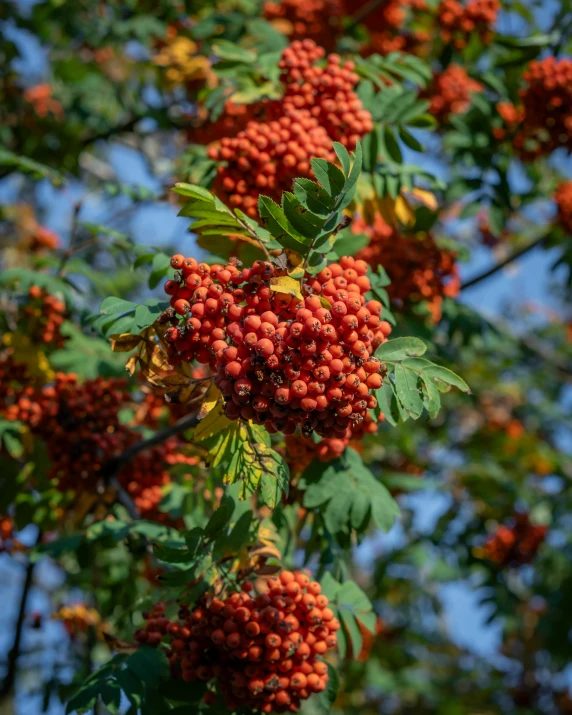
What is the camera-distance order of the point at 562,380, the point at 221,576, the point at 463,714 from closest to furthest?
the point at 221,576, the point at 463,714, the point at 562,380

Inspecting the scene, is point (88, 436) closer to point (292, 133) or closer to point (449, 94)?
point (292, 133)

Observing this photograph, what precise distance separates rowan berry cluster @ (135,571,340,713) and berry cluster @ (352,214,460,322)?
1.62 meters

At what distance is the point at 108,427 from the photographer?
3465 mm

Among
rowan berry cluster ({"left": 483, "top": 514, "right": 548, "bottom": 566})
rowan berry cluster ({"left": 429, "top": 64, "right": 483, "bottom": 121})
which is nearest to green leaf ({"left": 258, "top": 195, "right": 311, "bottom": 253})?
rowan berry cluster ({"left": 429, "top": 64, "right": 483, "bottom": 121})

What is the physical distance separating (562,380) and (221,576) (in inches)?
272

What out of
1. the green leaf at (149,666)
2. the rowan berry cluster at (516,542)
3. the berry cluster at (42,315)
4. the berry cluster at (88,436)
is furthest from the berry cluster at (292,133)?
the rowan berry cluster at (516,542)

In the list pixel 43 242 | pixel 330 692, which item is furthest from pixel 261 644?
pixel 43 242

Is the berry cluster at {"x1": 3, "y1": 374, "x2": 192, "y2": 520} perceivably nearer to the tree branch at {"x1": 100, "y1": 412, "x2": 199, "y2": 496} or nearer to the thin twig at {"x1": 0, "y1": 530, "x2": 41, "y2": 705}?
the tree branch at {"x1": 100, "y1": 412, "x2": 199, "y2": 496}

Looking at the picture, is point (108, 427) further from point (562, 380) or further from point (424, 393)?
point (562, 380)

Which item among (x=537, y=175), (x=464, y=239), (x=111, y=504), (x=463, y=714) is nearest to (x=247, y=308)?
(x=111, y=504)

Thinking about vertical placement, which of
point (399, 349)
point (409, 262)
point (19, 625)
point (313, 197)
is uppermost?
point (313, 197)

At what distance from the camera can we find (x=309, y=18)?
520cm

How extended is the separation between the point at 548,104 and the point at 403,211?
1259 mm

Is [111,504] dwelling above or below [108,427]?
below
